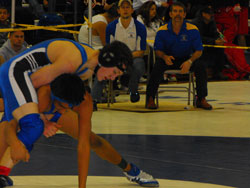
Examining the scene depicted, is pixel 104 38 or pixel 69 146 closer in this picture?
pixel 69 146

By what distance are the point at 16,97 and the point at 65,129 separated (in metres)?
0.59

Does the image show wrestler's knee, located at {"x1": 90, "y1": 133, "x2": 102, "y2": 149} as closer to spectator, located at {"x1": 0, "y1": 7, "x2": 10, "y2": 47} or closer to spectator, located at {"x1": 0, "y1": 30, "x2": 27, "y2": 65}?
spectator, located at {"x1": 0, "y1": 30, "x2": 27, "y2": 65}

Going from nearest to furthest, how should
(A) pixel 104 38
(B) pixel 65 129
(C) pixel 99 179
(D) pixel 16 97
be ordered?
1. (D) pixel 16 97
2. (B) pixel 65 129
3. (C) pixel 99 179
4. (A) pixel 104 38

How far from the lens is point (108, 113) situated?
8.85m

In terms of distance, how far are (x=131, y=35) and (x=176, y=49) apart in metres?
0.63

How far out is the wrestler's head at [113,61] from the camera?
12.5 ft

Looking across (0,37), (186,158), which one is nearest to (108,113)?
(0,37)

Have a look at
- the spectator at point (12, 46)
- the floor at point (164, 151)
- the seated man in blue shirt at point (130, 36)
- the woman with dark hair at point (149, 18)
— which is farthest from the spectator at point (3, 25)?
the woman with dark hair at point (149, 18)

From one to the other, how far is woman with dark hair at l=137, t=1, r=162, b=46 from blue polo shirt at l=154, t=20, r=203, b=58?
150 cm

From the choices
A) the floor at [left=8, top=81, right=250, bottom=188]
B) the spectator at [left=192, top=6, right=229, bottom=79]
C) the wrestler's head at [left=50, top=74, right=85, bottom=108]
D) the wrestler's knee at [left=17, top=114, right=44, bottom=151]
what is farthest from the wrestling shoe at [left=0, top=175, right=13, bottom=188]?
the spectator at [left=192, top=6, right=229, bottom=79]

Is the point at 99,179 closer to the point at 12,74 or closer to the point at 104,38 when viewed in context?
the point at 12,74

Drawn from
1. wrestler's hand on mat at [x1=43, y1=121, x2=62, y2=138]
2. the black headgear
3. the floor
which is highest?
the black headgear

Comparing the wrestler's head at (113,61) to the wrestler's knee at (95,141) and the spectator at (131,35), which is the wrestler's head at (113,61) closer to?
the wrestler's knee at (95,141)

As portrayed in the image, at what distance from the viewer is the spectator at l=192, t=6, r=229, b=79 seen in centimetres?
1170
